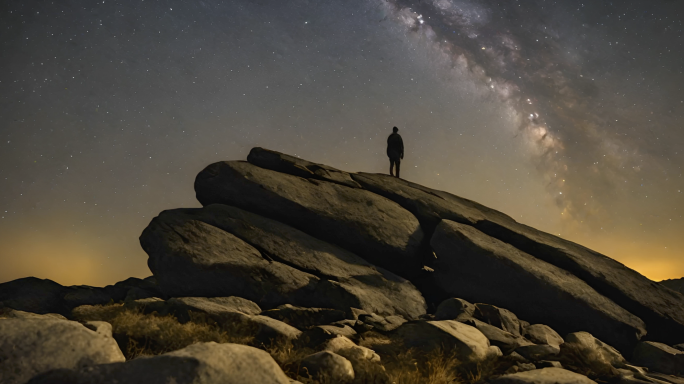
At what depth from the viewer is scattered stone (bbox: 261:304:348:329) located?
10859 mm

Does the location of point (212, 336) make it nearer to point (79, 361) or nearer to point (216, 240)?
point (79, 361)

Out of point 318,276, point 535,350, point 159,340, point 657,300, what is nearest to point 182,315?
point 159,340

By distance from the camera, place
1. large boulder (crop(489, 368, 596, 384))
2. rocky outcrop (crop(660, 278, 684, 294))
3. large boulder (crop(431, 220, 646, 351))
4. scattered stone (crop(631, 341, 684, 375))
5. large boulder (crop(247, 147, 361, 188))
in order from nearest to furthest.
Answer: large boulder (crop(489, 368, 596, 384)), scattered stone (crop(631, 341, 684, 375)), large boulder (crop(431, 220, 646, 351)), large boulder (crop(247, 147, 361, 188)), rocky outcrop (crop(660, 278, 684, 294))

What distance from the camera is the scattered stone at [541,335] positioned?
1189 cm

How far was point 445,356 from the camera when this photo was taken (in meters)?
8.20

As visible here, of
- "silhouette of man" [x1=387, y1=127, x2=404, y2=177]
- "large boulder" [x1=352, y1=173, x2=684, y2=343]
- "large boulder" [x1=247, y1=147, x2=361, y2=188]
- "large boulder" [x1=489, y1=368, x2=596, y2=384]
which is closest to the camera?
"large boulder" [x1=489, y1=368, x2=596, y2=384]

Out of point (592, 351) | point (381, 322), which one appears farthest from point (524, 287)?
point (381, 322)

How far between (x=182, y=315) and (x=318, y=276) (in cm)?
492

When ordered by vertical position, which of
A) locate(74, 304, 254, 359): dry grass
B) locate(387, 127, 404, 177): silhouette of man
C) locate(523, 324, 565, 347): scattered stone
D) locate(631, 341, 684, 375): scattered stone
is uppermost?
locate(387, 127, 404, 177): silhouette of man

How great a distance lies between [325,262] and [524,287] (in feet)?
23.1

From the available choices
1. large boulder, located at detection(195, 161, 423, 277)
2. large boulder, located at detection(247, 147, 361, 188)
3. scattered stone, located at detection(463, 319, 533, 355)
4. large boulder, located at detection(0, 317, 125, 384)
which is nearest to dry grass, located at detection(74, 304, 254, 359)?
large boulder, located at detection(0, 317, 125, 384)

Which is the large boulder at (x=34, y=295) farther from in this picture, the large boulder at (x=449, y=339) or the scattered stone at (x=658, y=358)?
the scattered stone at (x=658, y=358)

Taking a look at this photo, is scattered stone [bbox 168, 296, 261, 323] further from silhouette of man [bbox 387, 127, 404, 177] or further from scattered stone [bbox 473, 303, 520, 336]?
silhouette of man [bbox 387, 127, 404, 177]

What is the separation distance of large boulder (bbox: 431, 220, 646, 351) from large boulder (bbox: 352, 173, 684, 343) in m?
0.77
